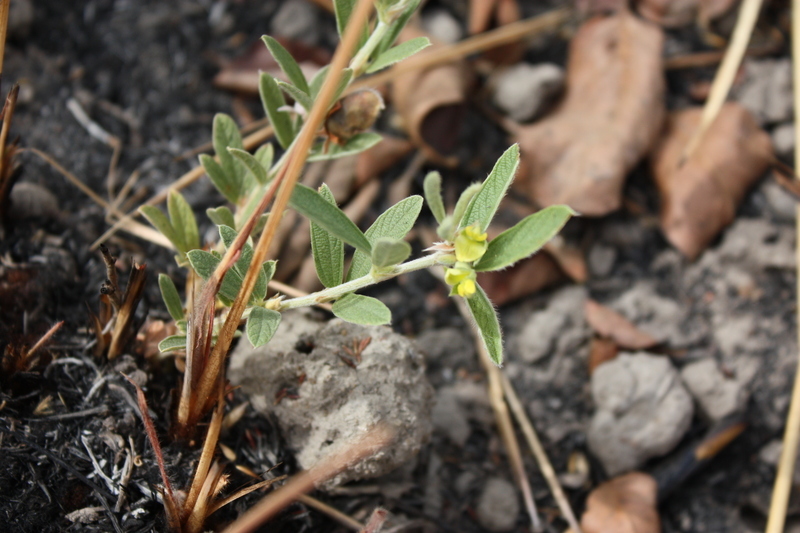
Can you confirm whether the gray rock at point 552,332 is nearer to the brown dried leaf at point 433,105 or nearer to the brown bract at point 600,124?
the brown bract at point 600,124

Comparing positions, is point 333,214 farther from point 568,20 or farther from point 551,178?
point 568,20

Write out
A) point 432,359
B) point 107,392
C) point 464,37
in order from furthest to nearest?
point 464,37
point 432,359
point 107,392

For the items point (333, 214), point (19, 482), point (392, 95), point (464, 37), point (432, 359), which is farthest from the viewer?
point (464, 37)

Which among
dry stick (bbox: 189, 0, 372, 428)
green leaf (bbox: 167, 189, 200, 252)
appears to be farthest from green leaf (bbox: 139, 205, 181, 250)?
dry stick (bbox: 189, 0, 372, 428)

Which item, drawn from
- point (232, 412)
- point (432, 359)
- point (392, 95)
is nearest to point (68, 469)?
point (232, 412)

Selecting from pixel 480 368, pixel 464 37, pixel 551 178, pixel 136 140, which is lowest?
pixel 480 368

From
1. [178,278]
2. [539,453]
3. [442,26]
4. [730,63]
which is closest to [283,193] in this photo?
[178,278]
